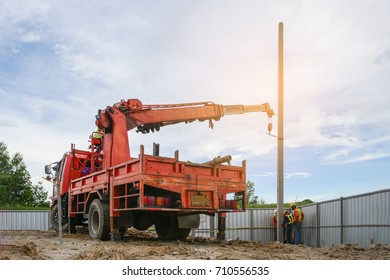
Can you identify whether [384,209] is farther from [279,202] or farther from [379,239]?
[279,202]

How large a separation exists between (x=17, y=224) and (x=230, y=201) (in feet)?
60.3

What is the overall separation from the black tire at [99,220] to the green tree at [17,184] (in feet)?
115

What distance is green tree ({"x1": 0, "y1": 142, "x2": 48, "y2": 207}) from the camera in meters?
45.8

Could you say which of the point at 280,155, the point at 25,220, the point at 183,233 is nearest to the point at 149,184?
the point at 183,233

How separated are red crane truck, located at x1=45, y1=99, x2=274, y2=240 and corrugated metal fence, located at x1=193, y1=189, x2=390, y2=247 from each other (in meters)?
1.33

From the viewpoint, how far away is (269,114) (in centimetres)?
1705

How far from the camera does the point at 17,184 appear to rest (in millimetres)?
46688

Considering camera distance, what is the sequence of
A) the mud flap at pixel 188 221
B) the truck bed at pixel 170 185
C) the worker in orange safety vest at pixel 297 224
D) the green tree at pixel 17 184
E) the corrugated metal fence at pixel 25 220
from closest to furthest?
the truck bed at pixel 170 185
the mud flap at pixel 188 221
the worker in orange safety vest at pixel 297 224
the corrugated metal fence at pixel 25 220
the green tree at pixel 17 184

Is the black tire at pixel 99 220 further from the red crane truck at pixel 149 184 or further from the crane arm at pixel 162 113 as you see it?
the crane arm at pixel 162 113

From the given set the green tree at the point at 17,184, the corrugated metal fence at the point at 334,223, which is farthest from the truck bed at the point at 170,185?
the green tree at the point at 17,184

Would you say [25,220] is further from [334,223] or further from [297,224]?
[334,223]

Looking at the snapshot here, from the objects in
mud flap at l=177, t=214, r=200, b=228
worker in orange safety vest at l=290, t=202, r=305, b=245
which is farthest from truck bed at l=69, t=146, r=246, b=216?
worker in orange safety vest at l=290, t=202, r=305, b=245

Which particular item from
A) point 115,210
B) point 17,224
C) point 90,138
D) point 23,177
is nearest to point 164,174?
point 115,210

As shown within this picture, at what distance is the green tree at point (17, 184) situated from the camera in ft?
150
